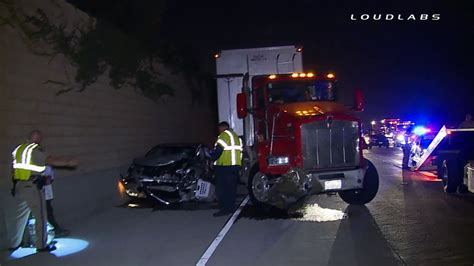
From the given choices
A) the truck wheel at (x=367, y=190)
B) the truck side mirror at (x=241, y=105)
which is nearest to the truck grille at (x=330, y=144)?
the truck wheel at (x=367, y=190)

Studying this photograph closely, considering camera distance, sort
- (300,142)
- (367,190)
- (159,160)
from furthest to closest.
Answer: (159,160) < (367,190) < (300,142)

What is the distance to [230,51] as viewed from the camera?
14.5 m

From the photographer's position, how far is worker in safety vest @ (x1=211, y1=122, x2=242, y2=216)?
11312 mm

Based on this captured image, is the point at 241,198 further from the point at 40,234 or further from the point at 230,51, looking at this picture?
the point at 40,234

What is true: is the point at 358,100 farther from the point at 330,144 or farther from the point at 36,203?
the point at 36,203

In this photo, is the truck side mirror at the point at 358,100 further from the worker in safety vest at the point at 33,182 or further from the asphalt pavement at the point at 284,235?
the worker in safety vest at the point at 33,182

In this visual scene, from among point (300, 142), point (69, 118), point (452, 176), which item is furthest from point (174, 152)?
point (452, 176)

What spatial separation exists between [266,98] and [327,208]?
290cm

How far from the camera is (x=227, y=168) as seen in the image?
11.4m

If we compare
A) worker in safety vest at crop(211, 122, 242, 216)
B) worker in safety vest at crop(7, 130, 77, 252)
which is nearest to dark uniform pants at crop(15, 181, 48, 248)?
worker in safety vest at crop(7, 130, 77, 252)

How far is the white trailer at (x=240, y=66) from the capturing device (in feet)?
46.4

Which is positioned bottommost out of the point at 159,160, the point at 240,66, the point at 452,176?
the point at 452,176

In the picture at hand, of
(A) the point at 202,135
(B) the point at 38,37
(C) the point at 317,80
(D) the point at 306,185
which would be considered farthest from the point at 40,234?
(A) the point at 202,135

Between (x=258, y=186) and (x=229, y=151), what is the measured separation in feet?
3.40
